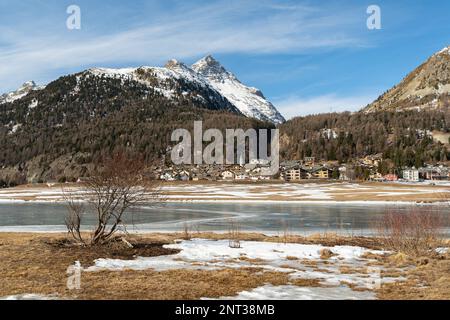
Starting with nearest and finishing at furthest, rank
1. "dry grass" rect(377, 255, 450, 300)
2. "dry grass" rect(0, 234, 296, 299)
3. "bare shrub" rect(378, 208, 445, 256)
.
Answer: "dry grass" rect(377, 255, 450, 300) → "dry grass" rect(0, 234, 296, 299) → "bare shrub" rect(378, 208, 445, 256)

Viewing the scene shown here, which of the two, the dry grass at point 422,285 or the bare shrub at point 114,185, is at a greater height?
the bare shrub at point 114,185

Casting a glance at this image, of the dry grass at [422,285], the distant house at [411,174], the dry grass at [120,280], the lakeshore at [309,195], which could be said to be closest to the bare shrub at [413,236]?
the dry grass at [422,285]

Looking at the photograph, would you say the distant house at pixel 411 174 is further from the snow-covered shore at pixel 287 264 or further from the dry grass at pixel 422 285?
the dry grass at pixel 422 285

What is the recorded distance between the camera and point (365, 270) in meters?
17.2

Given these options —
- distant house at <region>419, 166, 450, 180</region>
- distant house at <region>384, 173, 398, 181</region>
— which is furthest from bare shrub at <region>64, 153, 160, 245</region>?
distant house at <region>419, 166, 450, 180</region>

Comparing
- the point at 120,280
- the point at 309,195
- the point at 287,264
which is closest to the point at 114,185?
the point at 120,280

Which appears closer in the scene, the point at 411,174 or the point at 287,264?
the point at 287,264

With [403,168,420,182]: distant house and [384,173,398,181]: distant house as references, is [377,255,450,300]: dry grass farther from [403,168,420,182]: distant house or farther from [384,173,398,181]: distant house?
[403,168,420,182]: distant house

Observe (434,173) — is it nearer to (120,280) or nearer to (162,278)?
(162,278)
